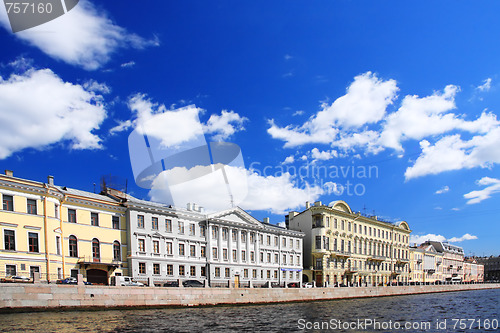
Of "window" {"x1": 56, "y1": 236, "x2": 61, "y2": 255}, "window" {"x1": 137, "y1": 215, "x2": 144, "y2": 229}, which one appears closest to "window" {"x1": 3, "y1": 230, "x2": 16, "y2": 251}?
"window" {"x1": 56, "y1": 236, "x2": 61, "y2": 255}

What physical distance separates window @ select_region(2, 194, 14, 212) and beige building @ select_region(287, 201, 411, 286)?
44.0m

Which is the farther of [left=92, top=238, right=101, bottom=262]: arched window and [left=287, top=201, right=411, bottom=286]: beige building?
[left=287, top=201, right=411, bottom=286]: beige building

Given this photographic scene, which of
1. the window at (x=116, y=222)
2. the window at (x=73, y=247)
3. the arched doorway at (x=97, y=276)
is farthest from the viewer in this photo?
the window at (x=116, y=222)

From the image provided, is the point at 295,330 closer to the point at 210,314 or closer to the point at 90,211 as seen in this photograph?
the point at 210,314

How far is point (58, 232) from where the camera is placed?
39.1 m

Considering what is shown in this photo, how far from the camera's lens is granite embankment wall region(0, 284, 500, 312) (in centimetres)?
2722

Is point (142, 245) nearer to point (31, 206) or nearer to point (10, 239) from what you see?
point (31, 206)

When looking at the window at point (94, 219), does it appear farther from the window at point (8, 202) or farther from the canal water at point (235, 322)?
the canal water at point (235, 322)

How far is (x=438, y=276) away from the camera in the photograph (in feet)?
389

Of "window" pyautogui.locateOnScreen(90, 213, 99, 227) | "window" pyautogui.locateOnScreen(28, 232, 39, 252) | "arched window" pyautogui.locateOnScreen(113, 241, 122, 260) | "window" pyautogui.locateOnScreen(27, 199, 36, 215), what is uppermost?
"window" pyautogui.locateOnScreen(27, 199, 36, 215)

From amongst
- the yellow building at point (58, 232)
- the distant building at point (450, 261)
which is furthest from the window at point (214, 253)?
the distant building at point (450, 261)

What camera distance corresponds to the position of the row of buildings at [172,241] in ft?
120

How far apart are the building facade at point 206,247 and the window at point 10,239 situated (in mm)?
11889

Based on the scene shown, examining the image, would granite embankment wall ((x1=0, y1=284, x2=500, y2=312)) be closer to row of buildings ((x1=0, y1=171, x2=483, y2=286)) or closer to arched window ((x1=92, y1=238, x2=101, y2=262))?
row of buildings ((x1=0, y1=171, x2=483, y2=286))
